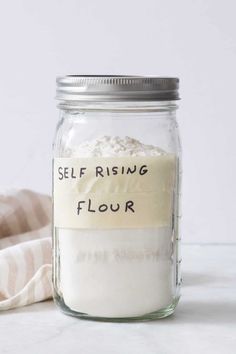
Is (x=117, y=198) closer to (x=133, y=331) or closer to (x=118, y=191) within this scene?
(x=118, y=191)

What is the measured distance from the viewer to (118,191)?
76 cm

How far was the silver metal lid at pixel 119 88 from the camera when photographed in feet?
2.47

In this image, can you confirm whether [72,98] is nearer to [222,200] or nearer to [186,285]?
[186,285]

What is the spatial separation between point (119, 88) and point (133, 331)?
20cm

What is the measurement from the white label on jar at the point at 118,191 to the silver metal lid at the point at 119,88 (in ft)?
0.16

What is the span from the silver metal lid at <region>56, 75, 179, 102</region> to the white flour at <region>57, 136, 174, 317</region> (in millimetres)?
37

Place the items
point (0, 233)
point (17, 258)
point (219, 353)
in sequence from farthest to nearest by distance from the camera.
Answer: point (0, 233) → point (17, 258) → point (219, 353)

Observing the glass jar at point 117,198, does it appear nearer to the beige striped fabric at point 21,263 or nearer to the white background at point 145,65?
the beige striped fabric at point 21,263

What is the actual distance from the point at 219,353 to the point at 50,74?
25.1 inches

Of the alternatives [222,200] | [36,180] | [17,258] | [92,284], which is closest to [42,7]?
[36,180]

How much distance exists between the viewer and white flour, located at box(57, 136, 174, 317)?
2.49 ft

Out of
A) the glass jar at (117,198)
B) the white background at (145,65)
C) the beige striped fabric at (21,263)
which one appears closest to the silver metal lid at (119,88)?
the glass jar at (117,198)

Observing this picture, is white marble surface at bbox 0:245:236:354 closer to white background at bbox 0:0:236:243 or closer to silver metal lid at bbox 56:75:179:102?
silver metal lid at bbox 56:75:179:102

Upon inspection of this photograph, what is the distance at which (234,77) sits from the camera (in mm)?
1229
